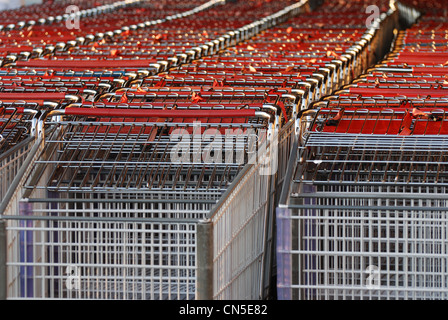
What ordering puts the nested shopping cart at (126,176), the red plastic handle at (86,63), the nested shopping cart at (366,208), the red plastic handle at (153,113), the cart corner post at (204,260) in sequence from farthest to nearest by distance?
1. the red plastic handle at (86,63)
2. the red plastic handle at (153,113)
3. the nested shopping cart at (126,176)
4. the nested shopping cart at (366,208)
5. the cart corner post at (204,260)

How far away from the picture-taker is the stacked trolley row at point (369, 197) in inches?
187

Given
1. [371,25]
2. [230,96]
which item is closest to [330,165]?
[230,96]

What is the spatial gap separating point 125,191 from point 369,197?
1275mm

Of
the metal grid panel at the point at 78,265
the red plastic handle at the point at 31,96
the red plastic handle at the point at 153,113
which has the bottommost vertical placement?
the metal grid panel at the point at 78,265

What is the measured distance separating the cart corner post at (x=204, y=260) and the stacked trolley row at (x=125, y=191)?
0.03 meters

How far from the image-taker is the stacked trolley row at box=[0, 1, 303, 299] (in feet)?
15.7

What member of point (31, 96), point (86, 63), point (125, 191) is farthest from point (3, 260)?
point (86, 63)

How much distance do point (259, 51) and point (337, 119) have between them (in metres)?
4.36

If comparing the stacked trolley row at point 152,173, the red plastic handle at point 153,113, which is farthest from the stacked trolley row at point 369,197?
the red plastic handle at point 153,113

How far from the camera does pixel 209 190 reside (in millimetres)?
5484

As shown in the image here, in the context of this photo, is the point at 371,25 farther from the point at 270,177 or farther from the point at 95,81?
the point at 270,177

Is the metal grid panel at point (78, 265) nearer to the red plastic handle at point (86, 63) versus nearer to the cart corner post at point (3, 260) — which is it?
the cart corner post at point (3, 260)

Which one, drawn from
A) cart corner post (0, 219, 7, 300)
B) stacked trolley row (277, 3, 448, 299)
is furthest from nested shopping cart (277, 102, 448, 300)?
cart corner post (0, 219, 7, 300)

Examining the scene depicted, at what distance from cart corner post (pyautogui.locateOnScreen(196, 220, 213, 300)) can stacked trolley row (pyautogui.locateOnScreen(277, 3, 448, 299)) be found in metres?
0.37
